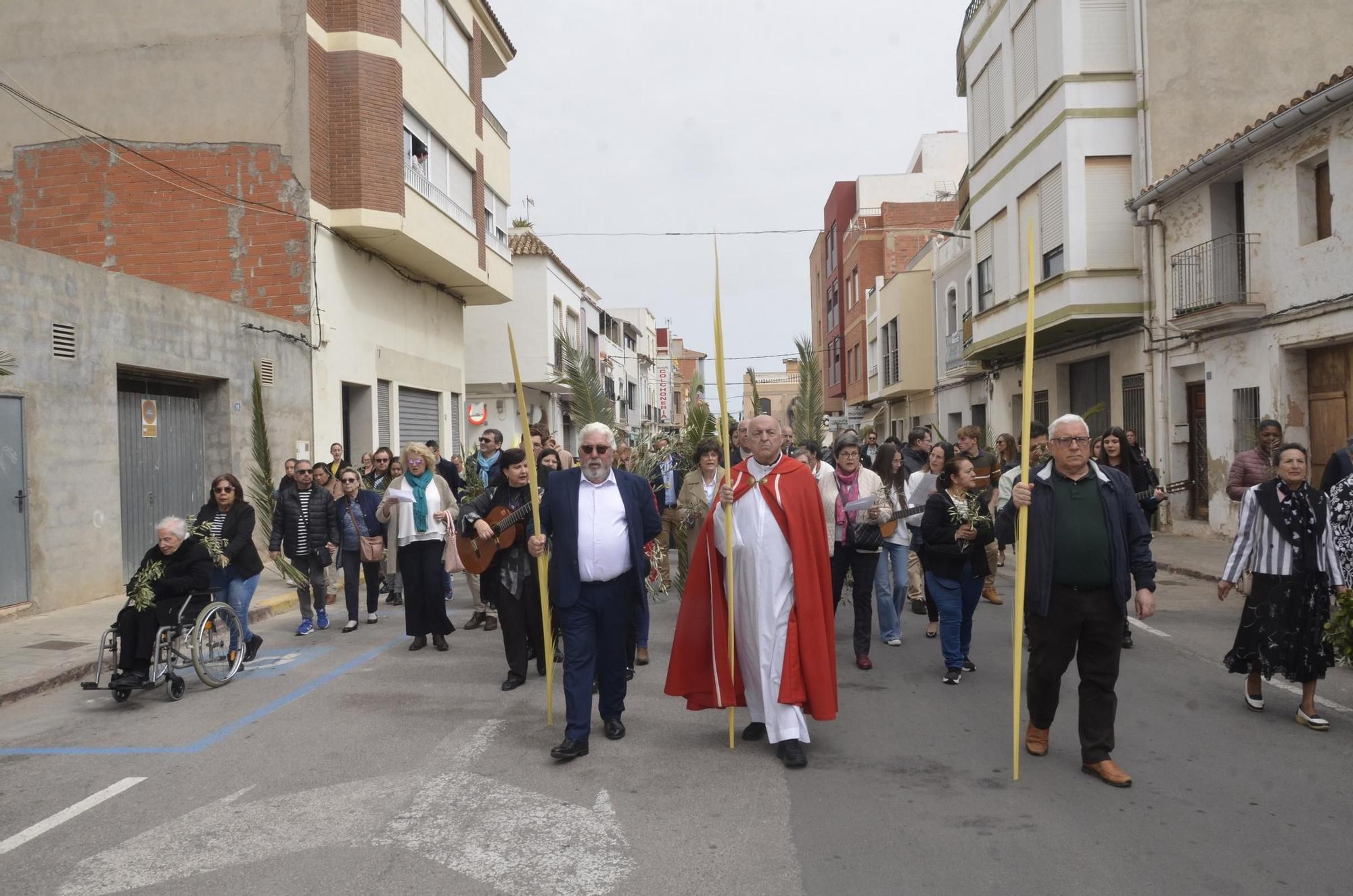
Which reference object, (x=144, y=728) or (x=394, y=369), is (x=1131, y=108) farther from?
(x=144, y=728)

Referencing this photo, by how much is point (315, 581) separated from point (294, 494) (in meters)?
0.89

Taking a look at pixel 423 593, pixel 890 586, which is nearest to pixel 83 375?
pixel 423 593

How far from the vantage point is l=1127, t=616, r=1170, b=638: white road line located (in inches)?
359

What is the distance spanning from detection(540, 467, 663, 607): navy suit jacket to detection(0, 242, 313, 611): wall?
24.3 feet

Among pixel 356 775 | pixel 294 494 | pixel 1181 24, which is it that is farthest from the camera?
pixel 1181 24

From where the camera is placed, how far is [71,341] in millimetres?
11297

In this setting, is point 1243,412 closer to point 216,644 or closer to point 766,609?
point 766,609

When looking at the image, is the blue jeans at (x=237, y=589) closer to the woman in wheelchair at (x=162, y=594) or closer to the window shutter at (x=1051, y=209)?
the woman in wheelchair at (x=162, y=594)

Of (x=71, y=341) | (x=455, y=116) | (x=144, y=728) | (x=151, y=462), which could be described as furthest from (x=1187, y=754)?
(x=455, y=116)

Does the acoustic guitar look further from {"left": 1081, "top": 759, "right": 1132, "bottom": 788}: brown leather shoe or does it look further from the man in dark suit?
{"left": 1081, "top": 759, "right": 1132, "bottom": 788}: brown leather shoe

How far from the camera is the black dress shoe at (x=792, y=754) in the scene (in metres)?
5.32

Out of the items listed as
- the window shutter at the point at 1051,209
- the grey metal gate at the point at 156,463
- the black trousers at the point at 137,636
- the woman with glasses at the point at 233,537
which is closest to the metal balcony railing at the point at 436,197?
the grey metal gate at the point at 156,463

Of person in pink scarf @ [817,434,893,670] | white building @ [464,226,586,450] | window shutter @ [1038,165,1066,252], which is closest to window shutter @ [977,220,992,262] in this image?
window shutter @ [1038,165,1066,252]

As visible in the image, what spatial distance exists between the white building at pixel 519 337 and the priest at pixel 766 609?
26.6 m
